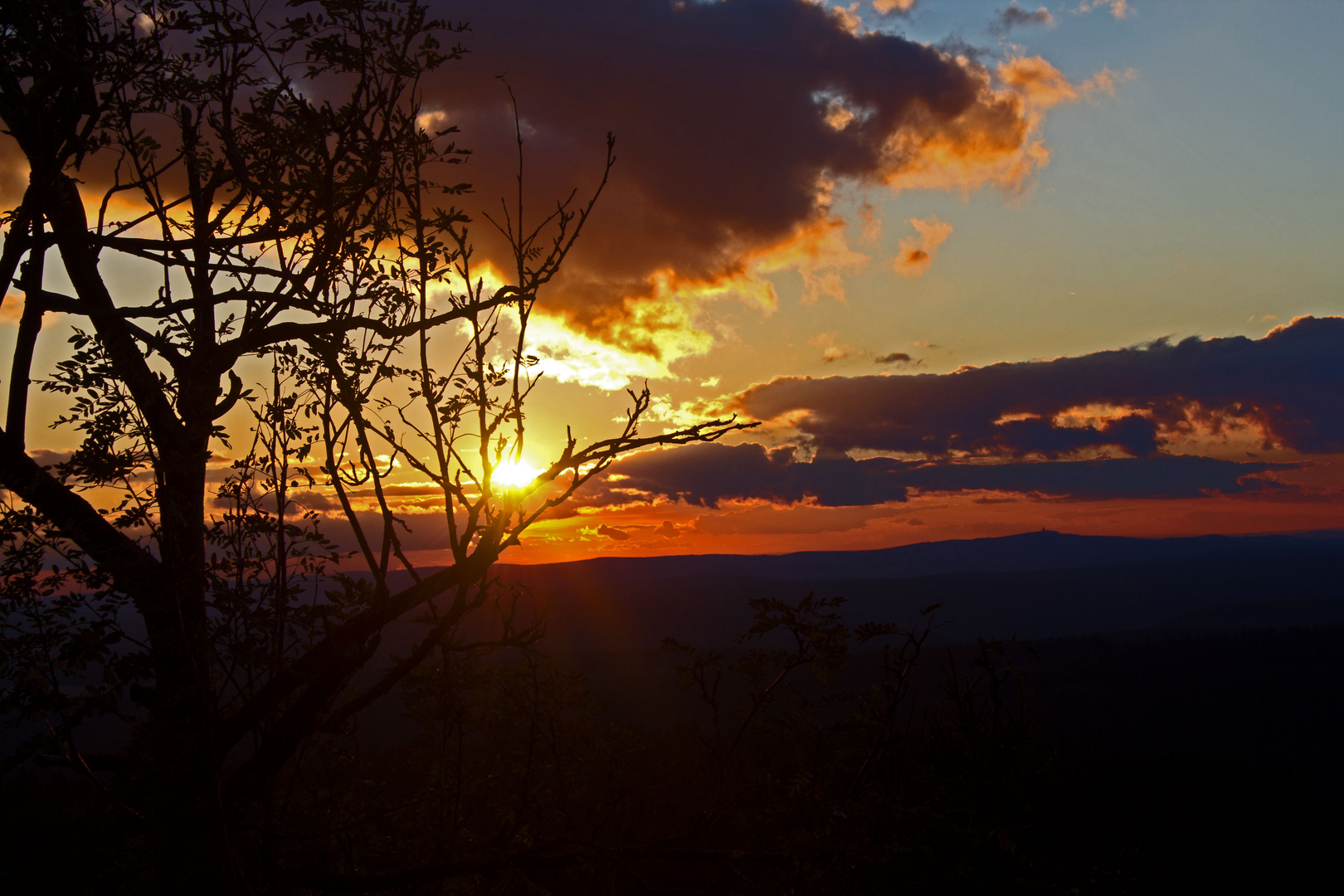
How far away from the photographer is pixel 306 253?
4949 millimetres

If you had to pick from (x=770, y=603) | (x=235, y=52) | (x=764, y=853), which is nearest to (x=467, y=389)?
(x=770, y=603)

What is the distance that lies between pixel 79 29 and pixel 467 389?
3130 millimetres

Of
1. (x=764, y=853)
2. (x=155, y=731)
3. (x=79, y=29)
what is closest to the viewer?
(x=155, y=731)

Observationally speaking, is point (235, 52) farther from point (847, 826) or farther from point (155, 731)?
point (847, 826)

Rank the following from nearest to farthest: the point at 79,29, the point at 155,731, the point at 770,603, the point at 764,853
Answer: the point at 155,731, the point at 764,853, the point at 79,29, the point at 770,603

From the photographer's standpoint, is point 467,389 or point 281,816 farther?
point 281,816

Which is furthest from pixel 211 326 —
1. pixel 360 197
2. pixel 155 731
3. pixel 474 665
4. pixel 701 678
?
pixel 701 678

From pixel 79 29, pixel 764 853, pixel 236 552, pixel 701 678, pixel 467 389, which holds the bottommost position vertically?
pixel 764 853

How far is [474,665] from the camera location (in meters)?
4.93

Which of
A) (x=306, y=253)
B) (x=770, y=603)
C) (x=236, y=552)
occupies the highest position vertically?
(x=306, y=253)

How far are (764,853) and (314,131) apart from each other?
15.6ft

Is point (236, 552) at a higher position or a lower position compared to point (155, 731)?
higher

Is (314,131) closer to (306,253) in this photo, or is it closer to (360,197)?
(360,197)

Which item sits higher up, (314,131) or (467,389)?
(314,131)
